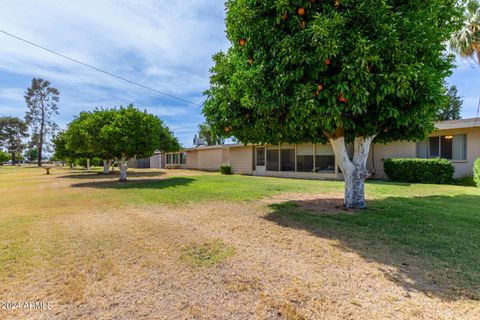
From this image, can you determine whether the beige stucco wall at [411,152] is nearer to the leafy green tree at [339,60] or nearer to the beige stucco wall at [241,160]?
the leafy green tree at [339,60]

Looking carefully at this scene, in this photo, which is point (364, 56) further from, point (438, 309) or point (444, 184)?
point (444, 184)

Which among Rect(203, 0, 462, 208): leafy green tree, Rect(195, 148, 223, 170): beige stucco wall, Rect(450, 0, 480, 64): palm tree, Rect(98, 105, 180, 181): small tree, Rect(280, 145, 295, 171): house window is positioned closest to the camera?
Rect(203, 0, 462, 208): leafy green tree

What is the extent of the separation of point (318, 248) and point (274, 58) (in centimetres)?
357

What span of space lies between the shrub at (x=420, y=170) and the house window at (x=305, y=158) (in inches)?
169

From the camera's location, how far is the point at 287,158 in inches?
681

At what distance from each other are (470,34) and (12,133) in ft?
277

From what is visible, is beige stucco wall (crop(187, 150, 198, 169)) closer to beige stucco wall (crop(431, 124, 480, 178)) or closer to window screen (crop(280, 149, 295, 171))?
window screen (crop(280, 149, 295, 171))

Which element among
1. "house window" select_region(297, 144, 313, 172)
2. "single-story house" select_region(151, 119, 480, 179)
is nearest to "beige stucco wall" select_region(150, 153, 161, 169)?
"single-story house" select_region(151, 119, 480, 179)

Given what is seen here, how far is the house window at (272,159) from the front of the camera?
1800cm

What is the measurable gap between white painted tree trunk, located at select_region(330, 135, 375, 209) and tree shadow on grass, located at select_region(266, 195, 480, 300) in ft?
1.35

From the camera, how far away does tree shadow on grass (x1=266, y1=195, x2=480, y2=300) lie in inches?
109

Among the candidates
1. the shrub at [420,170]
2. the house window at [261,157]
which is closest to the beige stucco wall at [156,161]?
the house window at [261,157]

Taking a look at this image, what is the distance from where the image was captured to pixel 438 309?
2.22 m

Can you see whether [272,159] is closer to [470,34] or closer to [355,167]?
[355,167]
